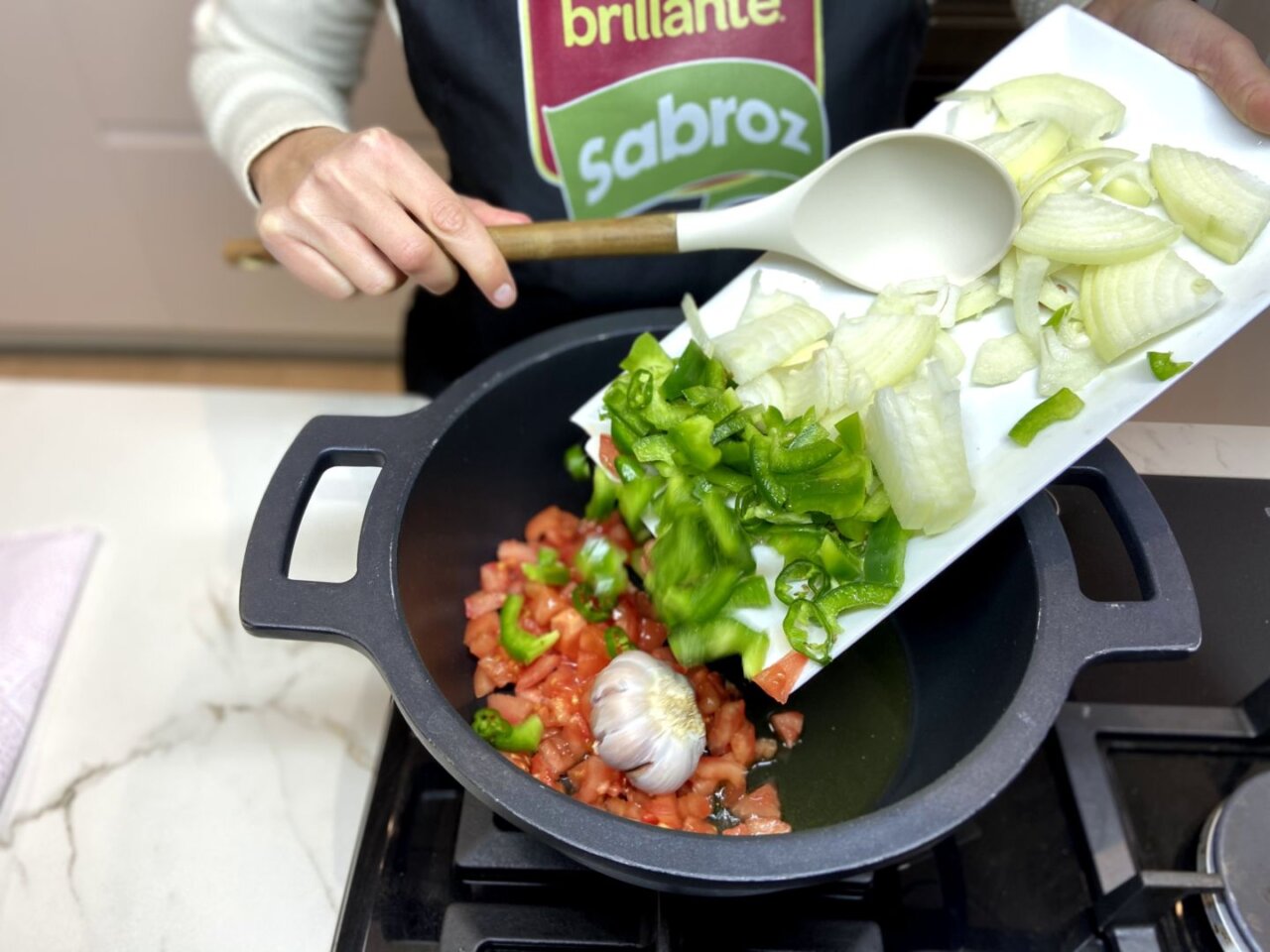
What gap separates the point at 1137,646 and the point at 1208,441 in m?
0.15

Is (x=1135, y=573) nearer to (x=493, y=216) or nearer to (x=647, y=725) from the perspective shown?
(x=647, y=725)

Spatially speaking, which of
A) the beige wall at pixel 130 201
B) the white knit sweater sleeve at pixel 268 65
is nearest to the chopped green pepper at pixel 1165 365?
the white knit sweater sleeve at pixel 268 65

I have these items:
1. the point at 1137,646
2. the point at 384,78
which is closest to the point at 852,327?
the point at 1137,646

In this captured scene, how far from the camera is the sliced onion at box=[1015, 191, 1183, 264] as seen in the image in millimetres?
704

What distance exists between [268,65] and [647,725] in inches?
31.9

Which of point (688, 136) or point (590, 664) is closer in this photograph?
point (590, 664)

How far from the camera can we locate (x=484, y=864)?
717mm

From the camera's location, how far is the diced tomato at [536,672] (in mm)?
815

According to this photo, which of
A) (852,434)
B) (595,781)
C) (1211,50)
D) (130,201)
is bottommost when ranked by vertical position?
(130,201)

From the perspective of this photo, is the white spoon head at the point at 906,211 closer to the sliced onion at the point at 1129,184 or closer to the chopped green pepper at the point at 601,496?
the sliced onion at the point at 1129,184

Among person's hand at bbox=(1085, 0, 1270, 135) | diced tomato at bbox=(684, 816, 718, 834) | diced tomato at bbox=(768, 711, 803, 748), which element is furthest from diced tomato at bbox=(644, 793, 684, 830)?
person's hand at bbox=(1085, 0, 1270, 135)

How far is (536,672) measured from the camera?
0.82m

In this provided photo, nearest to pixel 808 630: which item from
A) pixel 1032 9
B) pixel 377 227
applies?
pixel 377 227

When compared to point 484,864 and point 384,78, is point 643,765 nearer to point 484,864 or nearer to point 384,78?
point 484,864
